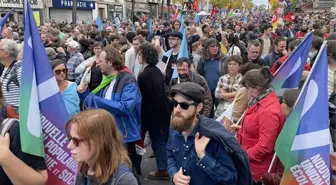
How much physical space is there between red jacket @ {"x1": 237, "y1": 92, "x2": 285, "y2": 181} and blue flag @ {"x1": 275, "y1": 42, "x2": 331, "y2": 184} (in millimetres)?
212

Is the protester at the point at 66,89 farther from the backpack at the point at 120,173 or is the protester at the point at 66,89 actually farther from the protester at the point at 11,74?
the backpack at the point at 120,173

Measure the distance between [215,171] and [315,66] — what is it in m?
1.13

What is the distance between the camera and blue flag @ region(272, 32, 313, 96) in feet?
13.6

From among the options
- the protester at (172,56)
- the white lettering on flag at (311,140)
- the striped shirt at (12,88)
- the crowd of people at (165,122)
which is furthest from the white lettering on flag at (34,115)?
the protester at (172,56)

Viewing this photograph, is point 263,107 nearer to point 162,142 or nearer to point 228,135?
point 228,135

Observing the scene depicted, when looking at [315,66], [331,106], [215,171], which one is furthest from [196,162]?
[331,106]

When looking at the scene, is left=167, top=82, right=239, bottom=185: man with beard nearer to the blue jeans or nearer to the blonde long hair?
the blonde long hair

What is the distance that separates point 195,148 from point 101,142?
62cm

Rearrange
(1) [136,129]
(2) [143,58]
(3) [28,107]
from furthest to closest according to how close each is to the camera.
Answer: (2) [143,58] → (1) [136,129] → (3) [28,107]

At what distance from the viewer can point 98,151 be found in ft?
6.64

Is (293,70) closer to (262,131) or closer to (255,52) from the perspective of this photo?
(262,131)

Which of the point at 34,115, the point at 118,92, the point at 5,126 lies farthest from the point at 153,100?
the point at 5,126

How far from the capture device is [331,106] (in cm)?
326

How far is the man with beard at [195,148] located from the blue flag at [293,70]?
1920mm
